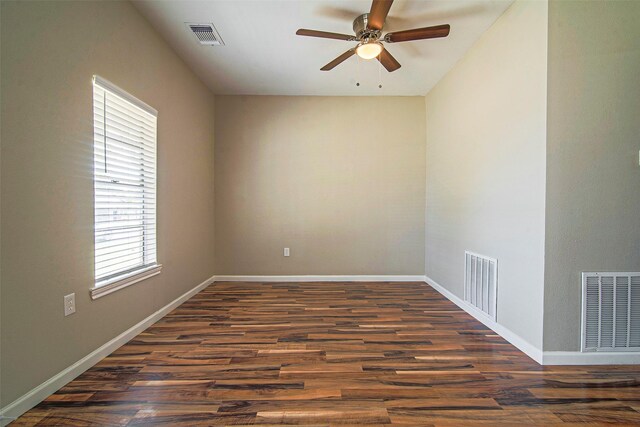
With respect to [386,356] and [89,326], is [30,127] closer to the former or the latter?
[89,326]

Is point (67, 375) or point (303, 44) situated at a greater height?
point (303, 44)

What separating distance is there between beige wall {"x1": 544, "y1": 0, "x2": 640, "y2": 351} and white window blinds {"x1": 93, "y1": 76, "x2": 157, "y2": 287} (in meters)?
3.14

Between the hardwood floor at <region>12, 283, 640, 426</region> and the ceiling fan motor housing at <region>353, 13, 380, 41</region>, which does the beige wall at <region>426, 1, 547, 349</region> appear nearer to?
the hardwood floor at <region>12, 283, 640, 426</region>

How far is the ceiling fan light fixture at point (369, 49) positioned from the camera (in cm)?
251

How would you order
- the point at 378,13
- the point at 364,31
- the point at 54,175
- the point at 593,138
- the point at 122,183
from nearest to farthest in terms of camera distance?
1. the point at 54,175
2. the point at 593,138
3. the point at 378,13
4. the point at 122,183
5. the point at 364,31

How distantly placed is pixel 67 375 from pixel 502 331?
10.4 feet

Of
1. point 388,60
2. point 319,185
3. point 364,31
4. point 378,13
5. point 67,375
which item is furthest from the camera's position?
point 319,185

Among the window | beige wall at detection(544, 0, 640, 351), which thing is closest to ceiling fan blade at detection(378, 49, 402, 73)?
beige wall at detection(544, 0, 640, 351)

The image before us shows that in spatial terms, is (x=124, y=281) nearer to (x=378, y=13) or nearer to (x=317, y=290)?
(x=317, y=290)

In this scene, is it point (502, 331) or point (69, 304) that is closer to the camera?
point (69, 304)

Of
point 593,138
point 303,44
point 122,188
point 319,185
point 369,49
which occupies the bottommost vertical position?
point 122,188

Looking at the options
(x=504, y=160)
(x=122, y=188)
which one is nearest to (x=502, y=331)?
(x=504, y=160)

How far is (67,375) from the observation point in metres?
1.82

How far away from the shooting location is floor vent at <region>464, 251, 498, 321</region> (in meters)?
2.64
